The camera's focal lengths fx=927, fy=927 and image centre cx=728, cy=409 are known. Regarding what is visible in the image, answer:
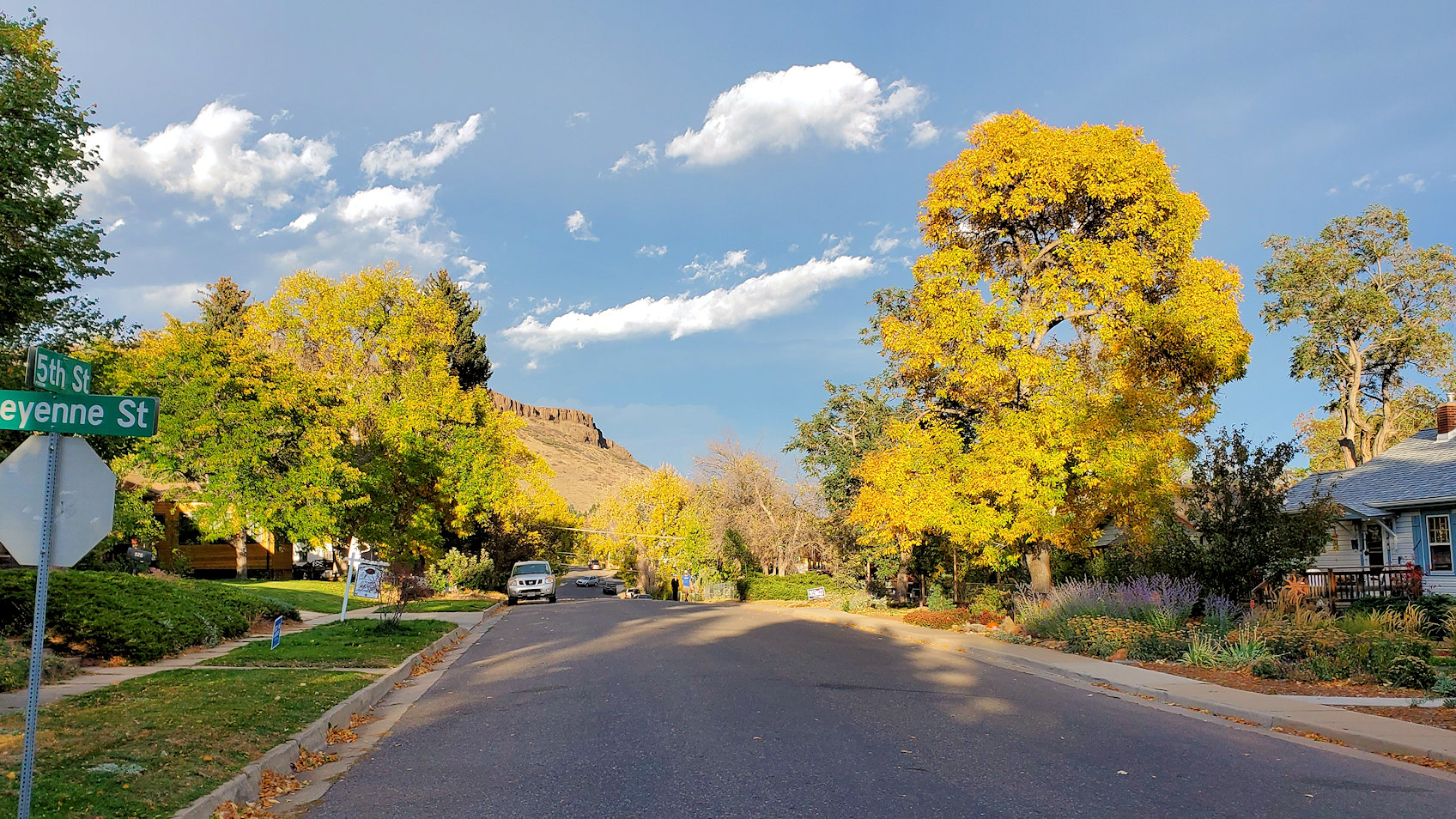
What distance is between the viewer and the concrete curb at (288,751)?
6059mm

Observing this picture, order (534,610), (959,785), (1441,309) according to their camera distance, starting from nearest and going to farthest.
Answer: (959,785), (534,610), (1441,309)

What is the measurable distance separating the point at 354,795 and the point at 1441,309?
49.0m

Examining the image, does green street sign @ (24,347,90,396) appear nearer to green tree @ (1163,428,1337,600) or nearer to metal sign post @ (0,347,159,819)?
metal sign post @ (0,347,159,819)

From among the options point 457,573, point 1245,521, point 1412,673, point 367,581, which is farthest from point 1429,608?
point 457,573

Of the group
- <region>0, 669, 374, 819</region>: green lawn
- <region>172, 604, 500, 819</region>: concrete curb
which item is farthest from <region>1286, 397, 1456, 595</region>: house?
→ <region>0, 669, 374, 819</region>: green lawn

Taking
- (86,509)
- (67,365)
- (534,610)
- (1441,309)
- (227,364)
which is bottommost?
(534,610)

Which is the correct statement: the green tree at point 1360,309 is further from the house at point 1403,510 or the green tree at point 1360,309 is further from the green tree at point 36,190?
the green tree at point 36,190

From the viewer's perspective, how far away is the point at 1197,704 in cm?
1115

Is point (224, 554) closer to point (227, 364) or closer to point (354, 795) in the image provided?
point (227, 364)

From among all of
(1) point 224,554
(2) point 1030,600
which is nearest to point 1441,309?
(2) point 1030,600

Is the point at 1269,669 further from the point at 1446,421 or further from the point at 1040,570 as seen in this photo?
the point at 1446,421

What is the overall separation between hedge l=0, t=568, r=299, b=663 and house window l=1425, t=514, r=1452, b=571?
29.2m

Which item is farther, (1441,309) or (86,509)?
(1441,309)

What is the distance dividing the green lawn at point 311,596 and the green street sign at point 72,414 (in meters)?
19.9
